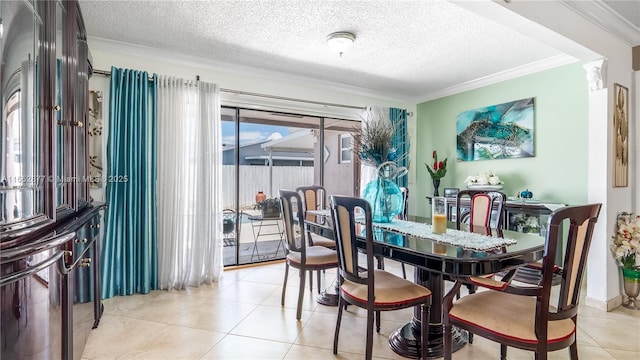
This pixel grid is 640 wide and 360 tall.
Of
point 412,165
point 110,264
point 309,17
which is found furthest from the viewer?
point 412,165

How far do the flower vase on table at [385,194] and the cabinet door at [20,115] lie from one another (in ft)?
6.42

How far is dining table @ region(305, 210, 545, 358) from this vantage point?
147 cm

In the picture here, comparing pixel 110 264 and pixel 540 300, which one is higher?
pixel 540 300

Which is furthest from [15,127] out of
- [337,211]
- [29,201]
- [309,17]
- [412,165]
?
[412,165]

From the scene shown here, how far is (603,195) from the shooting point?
2.59m

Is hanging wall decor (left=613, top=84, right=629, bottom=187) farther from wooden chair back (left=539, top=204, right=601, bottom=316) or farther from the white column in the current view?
wooden chair back (left=539, top=204, right=601, bottom=316)

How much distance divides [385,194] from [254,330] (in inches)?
56.0

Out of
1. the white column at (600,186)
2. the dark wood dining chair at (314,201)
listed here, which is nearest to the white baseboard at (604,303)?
the white column at (600,186)

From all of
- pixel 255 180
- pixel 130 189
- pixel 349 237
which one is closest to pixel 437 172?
pixel 255 180

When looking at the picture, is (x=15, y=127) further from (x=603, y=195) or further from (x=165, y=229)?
(x=603, y=195)

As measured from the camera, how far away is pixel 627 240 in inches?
103

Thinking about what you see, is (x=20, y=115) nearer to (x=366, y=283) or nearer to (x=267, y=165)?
(x=366, y=283)

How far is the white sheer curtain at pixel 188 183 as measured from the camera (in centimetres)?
317

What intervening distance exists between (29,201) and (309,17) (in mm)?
2174
